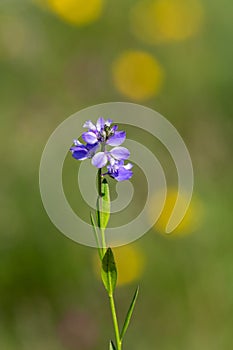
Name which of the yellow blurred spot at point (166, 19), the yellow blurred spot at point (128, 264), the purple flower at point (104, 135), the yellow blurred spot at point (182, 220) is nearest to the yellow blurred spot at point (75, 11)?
the yellow blurred spot at point (166, 19)

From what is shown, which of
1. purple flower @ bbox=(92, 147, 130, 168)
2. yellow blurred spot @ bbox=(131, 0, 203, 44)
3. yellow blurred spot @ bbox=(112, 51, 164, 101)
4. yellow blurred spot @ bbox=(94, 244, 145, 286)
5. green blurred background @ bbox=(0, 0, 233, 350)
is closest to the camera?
purple flower @ bbox=(92, 147, 130, 168)

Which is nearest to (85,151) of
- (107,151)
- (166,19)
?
(107,151)

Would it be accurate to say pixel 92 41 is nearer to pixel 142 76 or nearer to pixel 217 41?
pixel 142 76

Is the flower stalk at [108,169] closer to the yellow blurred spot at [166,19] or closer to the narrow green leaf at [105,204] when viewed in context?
the narrow green leaf at [105,204]

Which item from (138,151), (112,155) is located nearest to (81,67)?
(138,151)

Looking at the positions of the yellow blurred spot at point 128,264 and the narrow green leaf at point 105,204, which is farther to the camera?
the yellow blurred spot at point 128,264

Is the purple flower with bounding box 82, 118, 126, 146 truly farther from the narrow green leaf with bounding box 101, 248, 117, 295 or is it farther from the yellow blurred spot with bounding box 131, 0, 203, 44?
the yellow blurred spot with bounding box 131, 0, 203, 44

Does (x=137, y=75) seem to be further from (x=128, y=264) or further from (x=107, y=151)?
(x=107, y=151)

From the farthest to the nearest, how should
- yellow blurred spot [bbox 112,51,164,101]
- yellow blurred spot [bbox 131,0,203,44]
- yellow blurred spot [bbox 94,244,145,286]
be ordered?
yellow blurred spot [bbox 131,0,203,44]
yellow blurred spot [bbox 112,51,164,101]
yellow blurred spot [bbox 94,244,145,286]

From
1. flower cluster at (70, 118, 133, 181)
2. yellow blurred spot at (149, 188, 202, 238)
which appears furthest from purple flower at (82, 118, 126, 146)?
yellow blurred spot at (149, 188, 202, 238)
